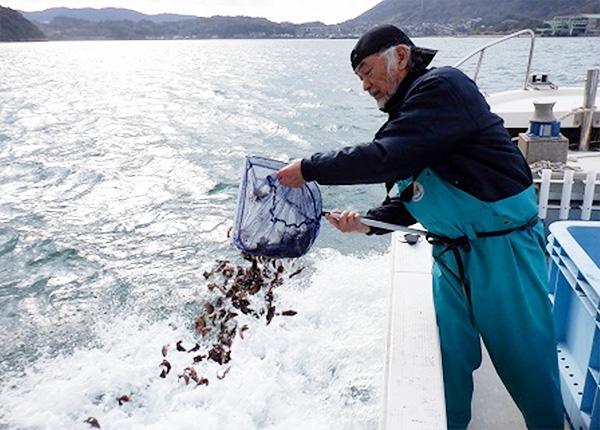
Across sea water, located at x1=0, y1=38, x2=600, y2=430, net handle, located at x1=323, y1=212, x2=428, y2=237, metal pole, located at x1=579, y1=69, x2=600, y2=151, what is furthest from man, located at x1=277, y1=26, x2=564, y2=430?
metal pole, located at x1=579, y1=69, x2=600, y2=151

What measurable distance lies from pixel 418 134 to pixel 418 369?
0.95 meters

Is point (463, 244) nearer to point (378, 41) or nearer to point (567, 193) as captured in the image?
point (378, 41)

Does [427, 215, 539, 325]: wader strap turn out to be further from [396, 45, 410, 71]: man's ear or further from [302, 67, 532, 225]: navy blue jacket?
[396, 45, 410, 71]: man's ear

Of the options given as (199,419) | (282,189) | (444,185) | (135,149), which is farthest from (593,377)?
(135,149)

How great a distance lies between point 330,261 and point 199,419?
323cm

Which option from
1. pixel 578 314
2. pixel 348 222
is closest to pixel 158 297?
pixel 348 222

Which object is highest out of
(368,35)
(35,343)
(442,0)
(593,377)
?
(442,0)

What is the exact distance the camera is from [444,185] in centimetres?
230

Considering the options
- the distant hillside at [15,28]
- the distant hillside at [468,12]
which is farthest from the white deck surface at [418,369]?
the distant hillside at [15,28]

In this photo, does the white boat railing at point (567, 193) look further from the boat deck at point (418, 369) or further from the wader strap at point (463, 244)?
the wader strap at point (463, 244)

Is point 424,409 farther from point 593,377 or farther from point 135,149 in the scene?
point 135,149

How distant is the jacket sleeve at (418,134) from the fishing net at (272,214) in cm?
54

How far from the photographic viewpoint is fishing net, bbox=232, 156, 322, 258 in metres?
2.64

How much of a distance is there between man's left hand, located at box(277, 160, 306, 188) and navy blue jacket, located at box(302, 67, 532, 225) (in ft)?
0.11
